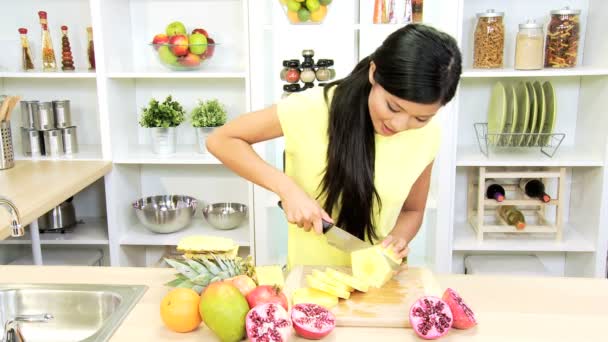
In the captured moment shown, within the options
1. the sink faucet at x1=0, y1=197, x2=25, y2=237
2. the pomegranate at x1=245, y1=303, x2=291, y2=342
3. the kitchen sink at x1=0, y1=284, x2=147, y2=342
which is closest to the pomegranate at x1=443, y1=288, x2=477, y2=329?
the pomegranate at x1=245, y1=303, x2=291, y2=342

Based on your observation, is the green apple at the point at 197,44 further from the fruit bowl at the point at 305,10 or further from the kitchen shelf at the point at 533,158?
the kitchen shelf at the point at 533,158

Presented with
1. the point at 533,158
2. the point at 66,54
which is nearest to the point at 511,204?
the point at 533,158

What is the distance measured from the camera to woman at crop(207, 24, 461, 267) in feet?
4.41

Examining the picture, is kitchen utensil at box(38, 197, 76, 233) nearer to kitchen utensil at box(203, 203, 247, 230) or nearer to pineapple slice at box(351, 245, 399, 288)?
kitchen utensil at box(203, 203, 247, 230)

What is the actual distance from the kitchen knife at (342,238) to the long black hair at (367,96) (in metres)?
0.10

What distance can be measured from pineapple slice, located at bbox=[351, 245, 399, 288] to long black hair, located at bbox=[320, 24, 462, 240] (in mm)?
194

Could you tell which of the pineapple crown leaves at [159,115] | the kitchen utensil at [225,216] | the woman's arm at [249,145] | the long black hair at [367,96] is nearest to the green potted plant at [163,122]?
the pineapple crown leaves at [159,115]

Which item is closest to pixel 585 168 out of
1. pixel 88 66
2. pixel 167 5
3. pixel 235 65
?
pixel 235 65

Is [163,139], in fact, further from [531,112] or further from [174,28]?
[531,112]

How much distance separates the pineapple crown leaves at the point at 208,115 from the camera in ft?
8.39

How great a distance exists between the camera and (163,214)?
2582mm

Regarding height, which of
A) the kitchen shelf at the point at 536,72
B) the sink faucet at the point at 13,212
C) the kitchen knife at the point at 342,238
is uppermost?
the kitchen shelf at the point at 536,72

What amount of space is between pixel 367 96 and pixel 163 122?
1.44m

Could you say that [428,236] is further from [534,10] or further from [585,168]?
[534,10]
